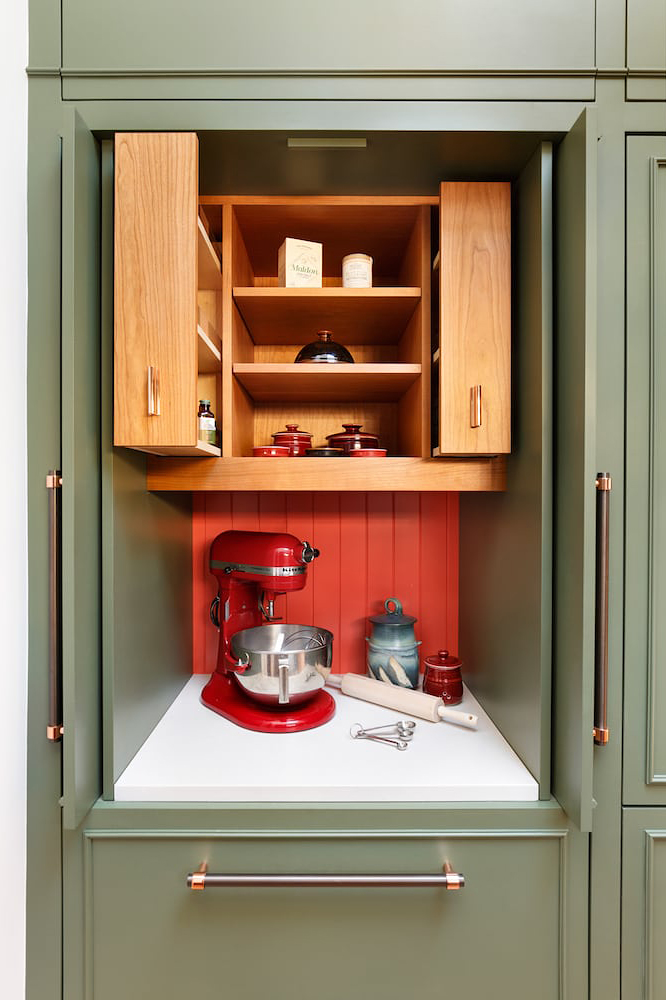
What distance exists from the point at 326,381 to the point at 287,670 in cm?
66

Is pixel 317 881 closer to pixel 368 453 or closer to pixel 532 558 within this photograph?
pixel 532 558

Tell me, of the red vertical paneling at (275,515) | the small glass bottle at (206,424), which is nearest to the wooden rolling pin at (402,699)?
the red vertical paneling at (275,515)

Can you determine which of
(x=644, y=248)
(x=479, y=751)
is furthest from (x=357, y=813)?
(x=644, y=248)

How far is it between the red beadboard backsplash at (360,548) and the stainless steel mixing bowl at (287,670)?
0.29 m

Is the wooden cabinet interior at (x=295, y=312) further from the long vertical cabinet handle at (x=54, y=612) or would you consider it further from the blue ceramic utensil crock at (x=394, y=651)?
the blue ceramic utensil crock at (x=394, y=651)

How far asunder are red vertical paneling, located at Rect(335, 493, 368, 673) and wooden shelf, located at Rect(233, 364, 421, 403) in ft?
0.98

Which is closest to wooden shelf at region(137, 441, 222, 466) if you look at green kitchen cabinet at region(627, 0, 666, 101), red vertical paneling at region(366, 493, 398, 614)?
red vertical paneling at region(366, 493, 398, 614)

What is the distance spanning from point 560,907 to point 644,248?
4.00 feet

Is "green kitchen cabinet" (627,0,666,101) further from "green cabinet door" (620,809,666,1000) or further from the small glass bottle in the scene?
"green cabinet door" (620,809,666,1000)

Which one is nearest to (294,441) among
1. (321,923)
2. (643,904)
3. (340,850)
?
(340,850)

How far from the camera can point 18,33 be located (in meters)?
0.90

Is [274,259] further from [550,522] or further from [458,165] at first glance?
[550,522]

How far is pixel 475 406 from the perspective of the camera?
3.24 feet

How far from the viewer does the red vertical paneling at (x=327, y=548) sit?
4.83 feet
